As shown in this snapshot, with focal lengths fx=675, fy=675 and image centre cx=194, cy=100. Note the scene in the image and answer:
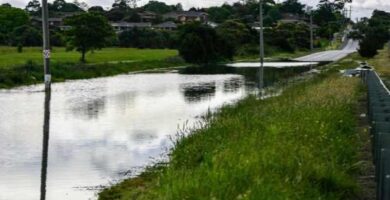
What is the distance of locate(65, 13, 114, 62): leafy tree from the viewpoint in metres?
53.8

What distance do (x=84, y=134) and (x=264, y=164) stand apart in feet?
32.1

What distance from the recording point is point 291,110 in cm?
1394

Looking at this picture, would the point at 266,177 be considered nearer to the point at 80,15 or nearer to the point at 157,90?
the point at 157,90

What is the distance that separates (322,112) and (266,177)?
581 cm

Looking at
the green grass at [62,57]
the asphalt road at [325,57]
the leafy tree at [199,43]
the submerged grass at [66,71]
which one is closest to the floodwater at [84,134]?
the submerged grass at [66,71]

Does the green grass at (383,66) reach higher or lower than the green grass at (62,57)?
lower

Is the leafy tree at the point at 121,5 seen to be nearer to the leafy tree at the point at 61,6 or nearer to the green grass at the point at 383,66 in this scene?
the leafy tree at the point at 61,6

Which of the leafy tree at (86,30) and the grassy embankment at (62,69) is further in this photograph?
the leafy tree at (86,30)

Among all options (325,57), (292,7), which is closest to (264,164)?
(325,57)

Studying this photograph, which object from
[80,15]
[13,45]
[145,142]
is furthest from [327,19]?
[145,142]

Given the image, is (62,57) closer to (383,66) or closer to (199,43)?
(199,43)

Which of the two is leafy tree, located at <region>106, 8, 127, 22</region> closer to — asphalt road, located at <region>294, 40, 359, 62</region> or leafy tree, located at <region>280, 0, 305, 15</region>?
leafy tree, located at <region>280, 0, 305, 15</region>

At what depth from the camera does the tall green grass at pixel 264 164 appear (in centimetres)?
677

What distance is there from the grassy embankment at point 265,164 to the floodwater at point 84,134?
110 centimetres
